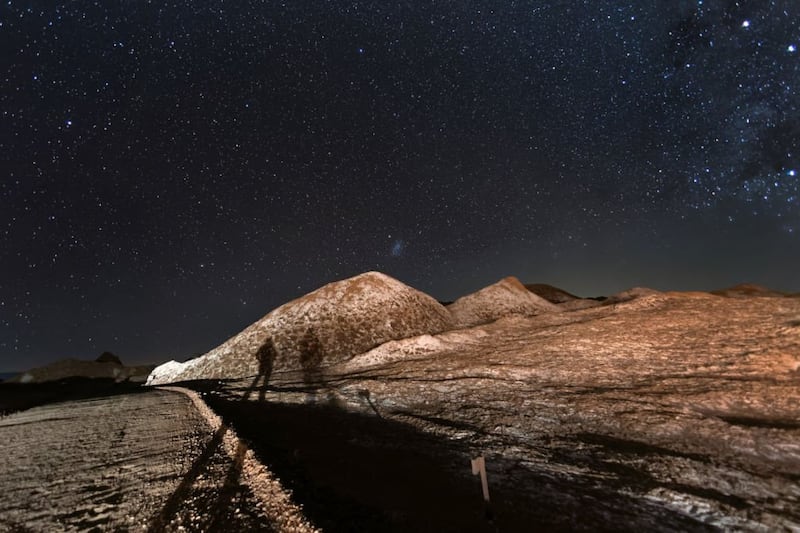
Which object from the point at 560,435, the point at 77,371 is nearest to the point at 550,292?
the point at 560,435

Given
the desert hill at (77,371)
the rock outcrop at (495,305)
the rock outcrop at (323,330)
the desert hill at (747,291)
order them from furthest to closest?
1. the desert hill at (747,291)
2. the desert hill at (77,371)
3. the rock outcrop at (495,305)
4. the rock outcrop at (323,330)

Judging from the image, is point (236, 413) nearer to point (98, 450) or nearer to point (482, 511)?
point (98, 450)

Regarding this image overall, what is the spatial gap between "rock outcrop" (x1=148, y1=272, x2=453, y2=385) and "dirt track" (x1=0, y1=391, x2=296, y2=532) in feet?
75.9

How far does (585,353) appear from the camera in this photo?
82.7ft

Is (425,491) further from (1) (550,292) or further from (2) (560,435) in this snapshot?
(1) (550,292)

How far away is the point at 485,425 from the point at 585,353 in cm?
1552

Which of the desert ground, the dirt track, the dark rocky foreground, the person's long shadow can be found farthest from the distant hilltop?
the person's long shadow

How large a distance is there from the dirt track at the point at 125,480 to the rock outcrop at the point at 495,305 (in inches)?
1847

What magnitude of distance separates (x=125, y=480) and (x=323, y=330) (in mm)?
37263

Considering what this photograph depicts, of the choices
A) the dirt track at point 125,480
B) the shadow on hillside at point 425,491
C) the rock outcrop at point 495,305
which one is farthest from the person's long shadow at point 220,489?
the rock outcrop at point 495,305

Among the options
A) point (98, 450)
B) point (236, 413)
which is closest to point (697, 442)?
point (236, 413)

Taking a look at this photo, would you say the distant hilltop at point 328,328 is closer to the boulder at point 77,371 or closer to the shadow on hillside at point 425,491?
the shadow on hillside at point 425,491

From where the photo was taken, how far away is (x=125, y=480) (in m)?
9.23

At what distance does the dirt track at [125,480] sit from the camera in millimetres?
7078
